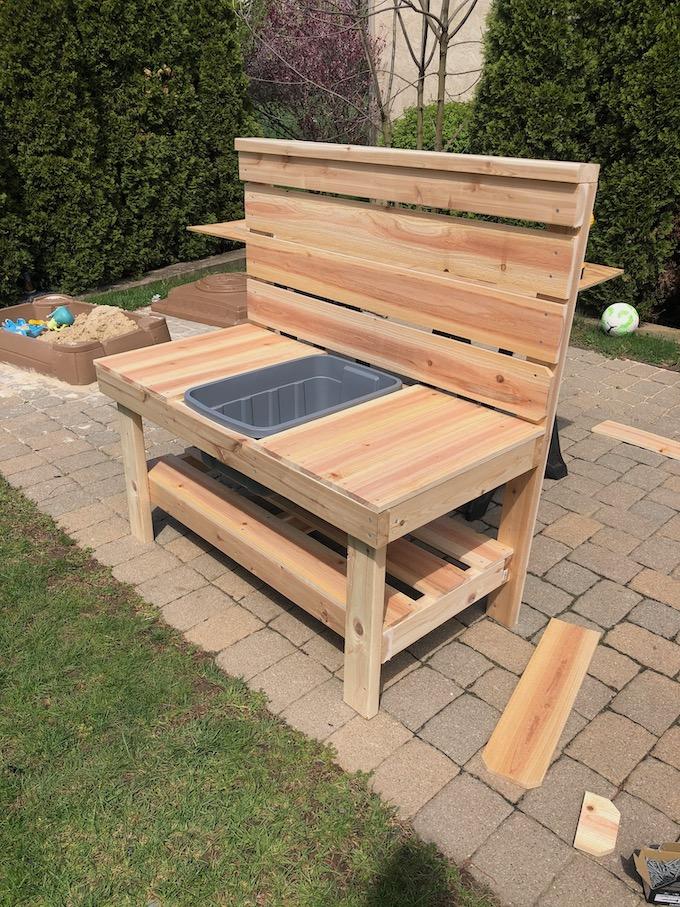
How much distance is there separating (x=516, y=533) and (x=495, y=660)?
21.8 inches

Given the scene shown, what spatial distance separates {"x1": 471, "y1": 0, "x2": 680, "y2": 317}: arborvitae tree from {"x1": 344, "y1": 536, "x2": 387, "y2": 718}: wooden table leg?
5852mm

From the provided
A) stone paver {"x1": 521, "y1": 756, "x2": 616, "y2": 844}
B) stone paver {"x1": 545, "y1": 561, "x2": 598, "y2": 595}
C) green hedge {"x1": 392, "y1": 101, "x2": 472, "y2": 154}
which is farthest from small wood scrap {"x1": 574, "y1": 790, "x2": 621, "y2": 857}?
green hedge {"x1": 392, "y1": 101, "x2": 472, "y2": 154}

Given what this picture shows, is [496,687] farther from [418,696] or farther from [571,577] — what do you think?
[571,577]

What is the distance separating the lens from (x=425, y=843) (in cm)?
238

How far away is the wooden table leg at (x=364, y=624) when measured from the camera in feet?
8.32

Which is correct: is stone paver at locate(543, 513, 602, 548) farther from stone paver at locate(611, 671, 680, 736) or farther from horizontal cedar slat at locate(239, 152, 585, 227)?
horizontal cedar slat at locate(239, 152, 585, 227)

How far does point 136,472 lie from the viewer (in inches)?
150

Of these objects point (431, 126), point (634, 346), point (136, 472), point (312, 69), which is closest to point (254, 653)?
point (136, 472)

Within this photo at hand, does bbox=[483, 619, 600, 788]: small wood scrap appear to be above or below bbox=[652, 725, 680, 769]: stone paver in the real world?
above

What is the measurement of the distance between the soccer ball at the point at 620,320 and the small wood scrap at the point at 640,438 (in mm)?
2074

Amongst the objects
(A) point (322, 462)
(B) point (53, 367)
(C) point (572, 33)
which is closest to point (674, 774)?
(A) point (322, 462)

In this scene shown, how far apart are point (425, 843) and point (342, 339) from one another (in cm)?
223

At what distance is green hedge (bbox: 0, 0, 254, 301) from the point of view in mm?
7328

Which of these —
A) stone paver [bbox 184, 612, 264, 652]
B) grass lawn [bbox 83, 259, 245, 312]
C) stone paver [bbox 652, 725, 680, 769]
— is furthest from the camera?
grass lawn [bbox 83, 259, 245, 312]
